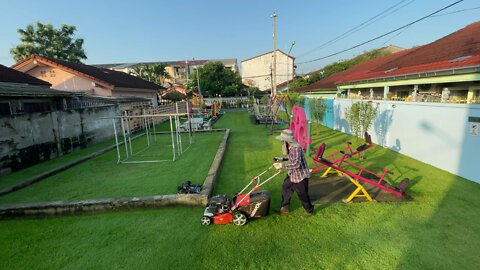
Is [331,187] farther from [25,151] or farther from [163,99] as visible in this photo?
[163,99]

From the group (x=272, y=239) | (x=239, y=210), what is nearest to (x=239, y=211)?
(x=239, y=210)

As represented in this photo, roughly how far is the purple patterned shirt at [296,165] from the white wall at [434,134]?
15.9ft

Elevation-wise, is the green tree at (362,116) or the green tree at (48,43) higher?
the green tree at (48,43)

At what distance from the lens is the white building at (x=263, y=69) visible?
5194 cm

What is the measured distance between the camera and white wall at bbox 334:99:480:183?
5.90m

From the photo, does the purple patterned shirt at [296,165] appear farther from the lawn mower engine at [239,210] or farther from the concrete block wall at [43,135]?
the concrete block wall at [43,135]

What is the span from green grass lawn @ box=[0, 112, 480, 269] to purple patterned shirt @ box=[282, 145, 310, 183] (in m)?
0.85

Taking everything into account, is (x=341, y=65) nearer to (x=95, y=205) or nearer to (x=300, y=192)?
(x=300, y=192)

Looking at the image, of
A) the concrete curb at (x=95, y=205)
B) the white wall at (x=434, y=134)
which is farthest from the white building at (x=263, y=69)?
the concrete curb at (x=95, y=205)

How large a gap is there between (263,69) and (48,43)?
126ft

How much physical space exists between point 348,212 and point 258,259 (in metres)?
2.22

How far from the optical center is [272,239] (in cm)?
386

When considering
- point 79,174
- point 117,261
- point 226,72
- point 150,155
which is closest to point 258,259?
point 117,261

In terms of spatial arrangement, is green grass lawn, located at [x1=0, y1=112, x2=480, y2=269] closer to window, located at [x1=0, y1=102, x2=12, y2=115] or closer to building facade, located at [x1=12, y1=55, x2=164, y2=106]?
window, located at [x1=0, y1=102, x2=12, y2=115]
